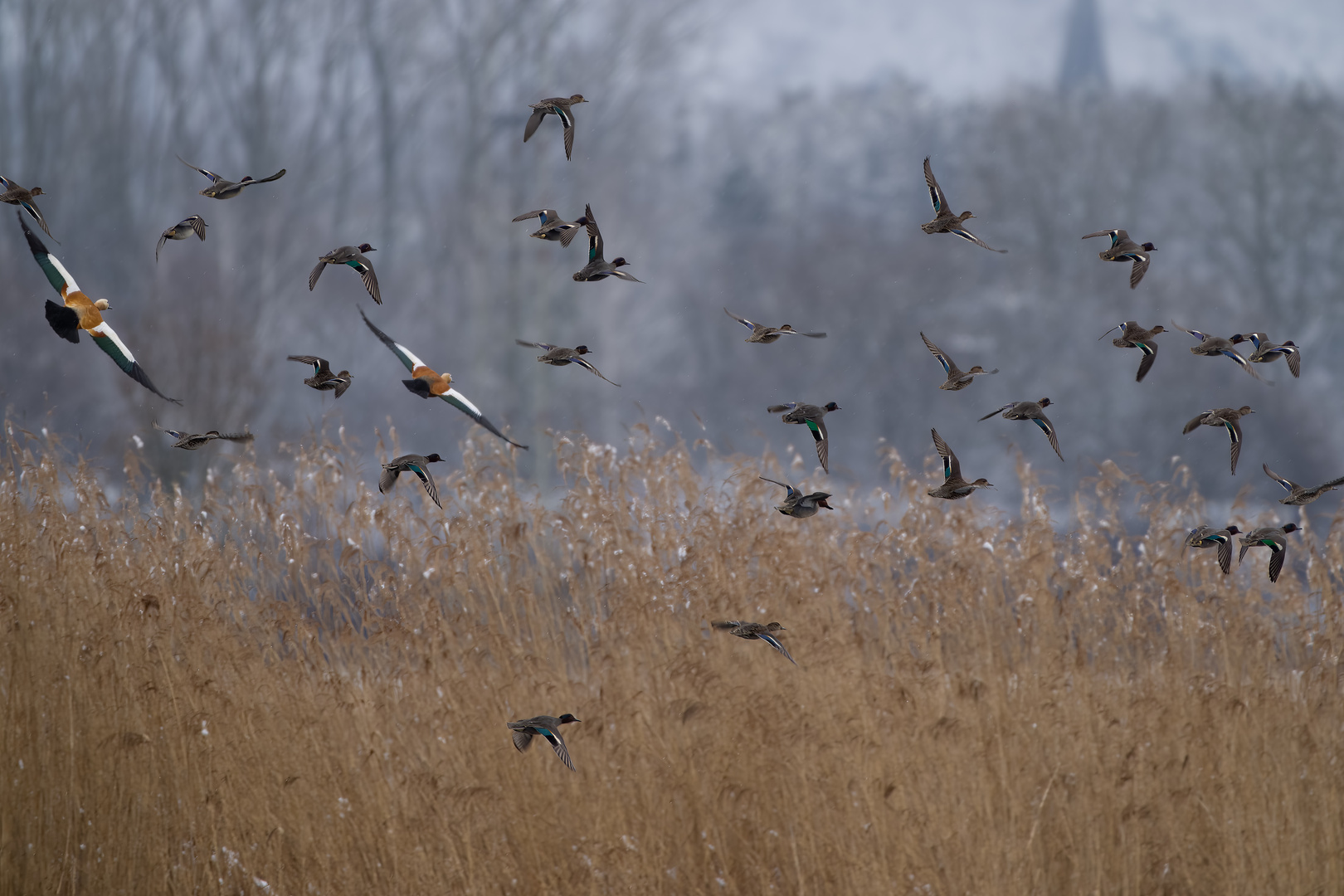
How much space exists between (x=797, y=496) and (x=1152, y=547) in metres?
2.56

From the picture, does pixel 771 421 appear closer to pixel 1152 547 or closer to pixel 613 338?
pixel 613 338

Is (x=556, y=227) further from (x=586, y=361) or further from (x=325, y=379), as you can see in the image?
(x=325, y=379)

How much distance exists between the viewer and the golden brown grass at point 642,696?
2787 millimetres

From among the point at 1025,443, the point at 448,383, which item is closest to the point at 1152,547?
the point at 448,383

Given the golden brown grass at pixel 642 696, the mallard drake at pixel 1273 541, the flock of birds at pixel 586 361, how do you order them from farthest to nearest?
the golden brown grass at pixel 642 696 < the mallard drake at pixel 1273 541 < the flock of birds at pixel 586 361

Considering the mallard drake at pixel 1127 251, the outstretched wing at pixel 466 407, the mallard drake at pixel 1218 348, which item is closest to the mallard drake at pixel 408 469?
the outstretched wing at pixel 466 407

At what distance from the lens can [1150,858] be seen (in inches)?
115

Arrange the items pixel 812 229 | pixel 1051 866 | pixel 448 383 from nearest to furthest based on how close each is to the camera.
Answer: pixel 448 383 → pixel 1051 866 → pixel 812 229

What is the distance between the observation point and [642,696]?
319 centimetres

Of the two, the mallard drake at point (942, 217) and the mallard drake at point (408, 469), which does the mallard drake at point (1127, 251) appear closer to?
the mallard drake at point (942, 217)

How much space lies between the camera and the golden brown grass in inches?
110

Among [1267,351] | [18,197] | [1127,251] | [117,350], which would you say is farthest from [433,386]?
[1267,351]

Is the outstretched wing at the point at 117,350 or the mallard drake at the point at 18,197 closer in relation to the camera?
the outstretched wing at the point at 117,350

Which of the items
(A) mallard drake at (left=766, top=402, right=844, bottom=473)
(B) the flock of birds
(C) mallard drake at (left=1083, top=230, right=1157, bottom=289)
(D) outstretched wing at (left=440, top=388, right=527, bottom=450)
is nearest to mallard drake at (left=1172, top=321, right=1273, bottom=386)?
(B) the flock of birds
